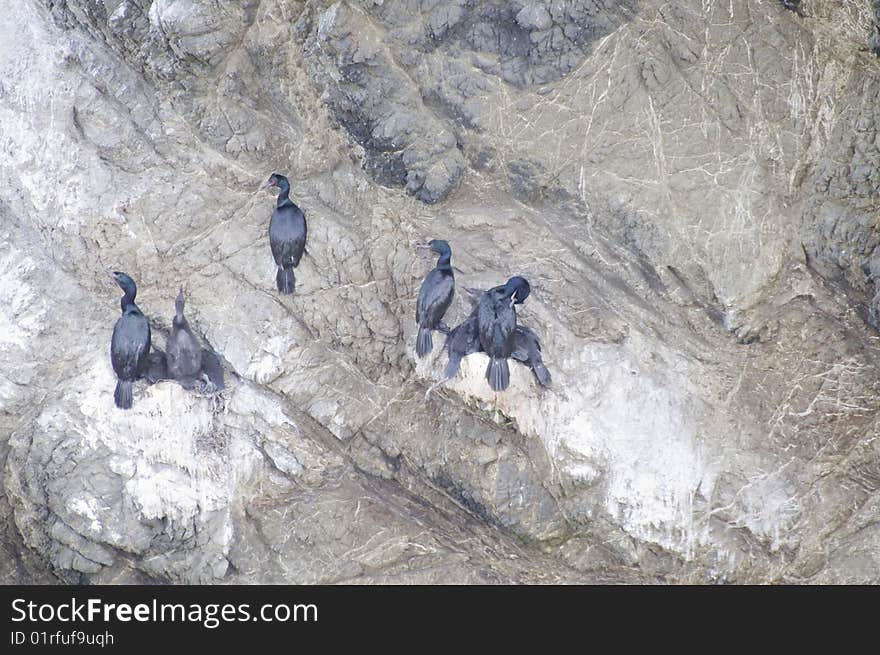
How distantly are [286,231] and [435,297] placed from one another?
1.58 m

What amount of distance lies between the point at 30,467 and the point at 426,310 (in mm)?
4057

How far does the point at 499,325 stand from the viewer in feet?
37.5

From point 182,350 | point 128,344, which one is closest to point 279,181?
point 182,350

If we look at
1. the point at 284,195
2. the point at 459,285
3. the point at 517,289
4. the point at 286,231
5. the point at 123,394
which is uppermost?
the point at 284,195

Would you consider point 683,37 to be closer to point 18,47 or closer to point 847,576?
point 847,576

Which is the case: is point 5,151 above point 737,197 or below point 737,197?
above

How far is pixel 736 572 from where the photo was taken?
11.8m

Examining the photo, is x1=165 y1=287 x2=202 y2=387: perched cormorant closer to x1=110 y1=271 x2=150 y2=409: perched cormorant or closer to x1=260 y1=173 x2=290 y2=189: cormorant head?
x1=110 y1=271 x2=150 y2=409: perched cormorant

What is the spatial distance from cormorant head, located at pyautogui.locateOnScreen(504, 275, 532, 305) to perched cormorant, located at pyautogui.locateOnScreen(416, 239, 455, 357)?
0.55m

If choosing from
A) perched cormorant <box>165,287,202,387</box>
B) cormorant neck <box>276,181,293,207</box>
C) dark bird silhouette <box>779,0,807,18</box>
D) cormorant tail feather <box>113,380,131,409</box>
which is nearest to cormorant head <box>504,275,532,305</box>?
cormorant neck <box>276,181,293,207</box>

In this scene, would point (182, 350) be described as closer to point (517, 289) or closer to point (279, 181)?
→ point (279, 181)

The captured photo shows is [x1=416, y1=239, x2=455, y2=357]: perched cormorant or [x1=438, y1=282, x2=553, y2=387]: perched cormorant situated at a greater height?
[x1=416, y1=239, x2=455, y2=357]: perched cormorant

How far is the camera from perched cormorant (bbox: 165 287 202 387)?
39.6 feet

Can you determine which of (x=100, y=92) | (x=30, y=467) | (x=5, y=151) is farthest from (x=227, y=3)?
(x=30, y=467)
